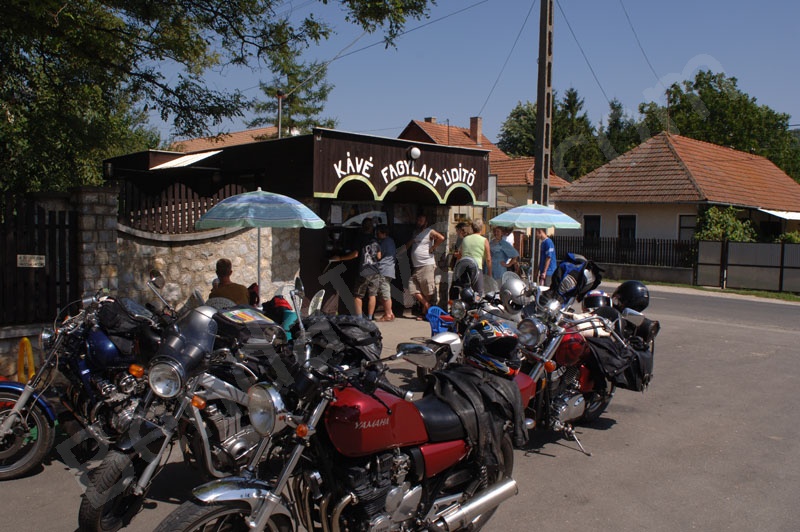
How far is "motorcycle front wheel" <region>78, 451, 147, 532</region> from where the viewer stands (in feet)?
12.3

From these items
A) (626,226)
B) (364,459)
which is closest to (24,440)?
(364,459)

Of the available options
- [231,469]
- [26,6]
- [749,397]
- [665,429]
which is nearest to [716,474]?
[665,429]

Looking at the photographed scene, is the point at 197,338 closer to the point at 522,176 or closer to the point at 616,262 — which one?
the point at 616,262

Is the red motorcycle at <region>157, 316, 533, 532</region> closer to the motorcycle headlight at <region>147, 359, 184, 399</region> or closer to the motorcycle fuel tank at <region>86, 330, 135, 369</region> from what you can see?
the motorcycle headlight at <region>147, 359, 184, 399</region>

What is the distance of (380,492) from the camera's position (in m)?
3.28

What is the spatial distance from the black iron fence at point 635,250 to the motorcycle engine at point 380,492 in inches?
756

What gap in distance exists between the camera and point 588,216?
29.5 metres

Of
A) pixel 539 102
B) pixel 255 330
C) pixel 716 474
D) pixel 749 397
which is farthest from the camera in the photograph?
pixel 539 102

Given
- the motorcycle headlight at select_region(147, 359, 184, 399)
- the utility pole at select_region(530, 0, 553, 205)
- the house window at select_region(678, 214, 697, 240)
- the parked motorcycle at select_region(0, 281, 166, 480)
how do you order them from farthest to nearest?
the house window at select_region(678, 214, 697, 240) < the utility pole at select_region(530, 0, 553, 205) < the parked motorcycle at select_region(0, 281, 166, 480) < the motorcycle headlight at select_region(147, 359, 184, 399)

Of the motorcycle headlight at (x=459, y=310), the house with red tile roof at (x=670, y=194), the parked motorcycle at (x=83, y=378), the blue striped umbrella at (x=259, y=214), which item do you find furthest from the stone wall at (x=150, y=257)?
the house with red tile roof at (x=670, y=194)

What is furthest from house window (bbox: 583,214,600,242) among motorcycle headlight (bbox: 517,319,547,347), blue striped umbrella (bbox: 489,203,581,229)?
motorcycle headlight (bbox: 517,319,547,347)

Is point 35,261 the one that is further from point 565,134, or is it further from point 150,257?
point 565,134

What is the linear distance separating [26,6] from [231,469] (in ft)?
21.7

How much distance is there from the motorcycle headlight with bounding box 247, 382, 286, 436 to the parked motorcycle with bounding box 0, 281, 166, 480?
6.42 feet
